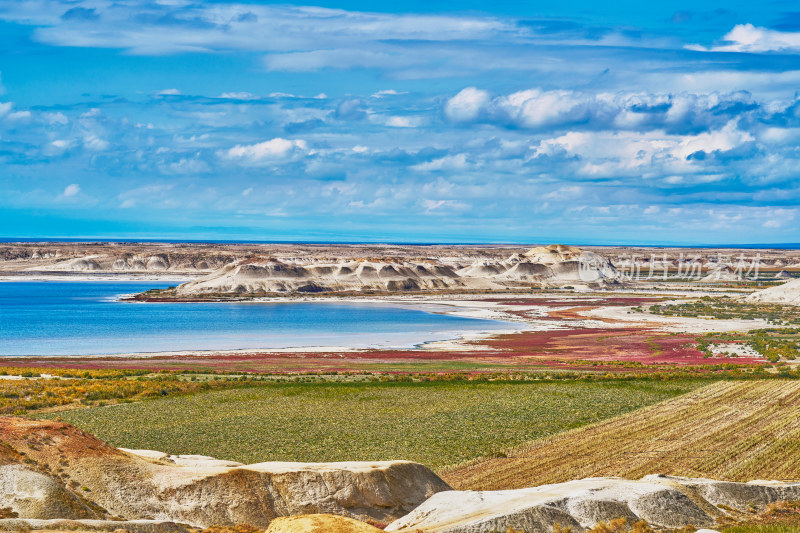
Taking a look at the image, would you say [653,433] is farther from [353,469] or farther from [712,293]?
[712,293]

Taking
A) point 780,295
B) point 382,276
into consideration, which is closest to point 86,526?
point 780,295

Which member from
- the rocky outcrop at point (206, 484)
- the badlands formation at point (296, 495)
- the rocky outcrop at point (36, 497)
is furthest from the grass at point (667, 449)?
the rocky outcrop at point (36, 497)

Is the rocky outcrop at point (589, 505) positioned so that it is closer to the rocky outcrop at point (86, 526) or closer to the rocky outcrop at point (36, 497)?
the rocky outcrop at point (86, 526)

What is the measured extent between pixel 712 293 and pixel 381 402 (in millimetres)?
129913

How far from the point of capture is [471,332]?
87875 mm

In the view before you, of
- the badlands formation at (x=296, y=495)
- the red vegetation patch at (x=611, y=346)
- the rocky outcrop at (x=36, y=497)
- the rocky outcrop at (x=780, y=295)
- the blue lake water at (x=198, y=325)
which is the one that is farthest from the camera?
the rocky outcrop at (x=780, y=295)

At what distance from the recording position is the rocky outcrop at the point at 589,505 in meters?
17.4

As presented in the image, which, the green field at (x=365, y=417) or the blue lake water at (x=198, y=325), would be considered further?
the blue lake water at (x=198, y=325)

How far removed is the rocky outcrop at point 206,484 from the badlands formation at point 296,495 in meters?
0.03

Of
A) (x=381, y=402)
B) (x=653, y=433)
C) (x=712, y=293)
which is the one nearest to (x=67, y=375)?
(x=381, y=402)

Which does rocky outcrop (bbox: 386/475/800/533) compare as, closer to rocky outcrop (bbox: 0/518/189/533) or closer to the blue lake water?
rocky outcrop (bbox: 0/518/189/533)

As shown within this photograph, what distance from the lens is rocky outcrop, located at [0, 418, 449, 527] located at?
62.5 ft

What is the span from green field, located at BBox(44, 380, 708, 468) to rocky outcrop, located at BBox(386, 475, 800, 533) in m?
9.03

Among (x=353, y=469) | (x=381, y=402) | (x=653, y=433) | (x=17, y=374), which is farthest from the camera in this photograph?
(x=17, y=374)
